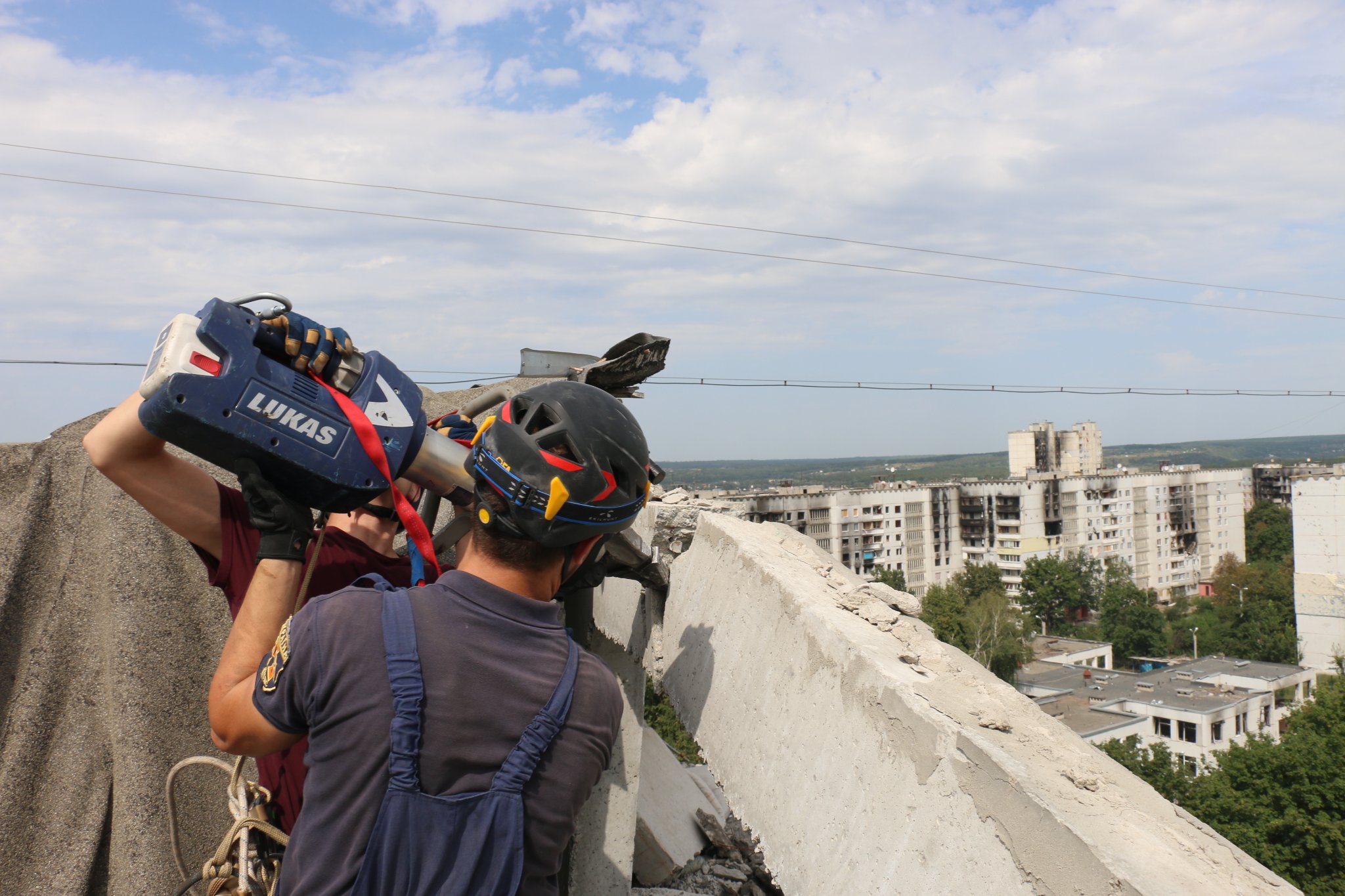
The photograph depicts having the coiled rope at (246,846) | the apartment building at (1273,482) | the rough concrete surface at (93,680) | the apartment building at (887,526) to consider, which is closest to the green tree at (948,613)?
the apartment building at (887,526)

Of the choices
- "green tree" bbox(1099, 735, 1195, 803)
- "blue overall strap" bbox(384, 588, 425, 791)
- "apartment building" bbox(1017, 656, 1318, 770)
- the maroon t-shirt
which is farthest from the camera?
"apartment building" bbox(1017, 656, 1318, 770)

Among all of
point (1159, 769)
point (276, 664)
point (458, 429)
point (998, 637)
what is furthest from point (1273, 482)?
point (276, 664)

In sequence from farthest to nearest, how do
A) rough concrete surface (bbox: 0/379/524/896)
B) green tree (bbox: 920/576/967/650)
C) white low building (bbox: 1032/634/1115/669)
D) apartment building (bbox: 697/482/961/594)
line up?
1. apartment building (bbox: 697/482/961/594)
2. white low building (bbox: 1032/634/1115/669)
3. green tree (bbox: 920/576/967/650)
4. rough concrete surface (bbox: 0/379/524/896)

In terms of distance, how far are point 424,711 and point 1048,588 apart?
69.8 meters

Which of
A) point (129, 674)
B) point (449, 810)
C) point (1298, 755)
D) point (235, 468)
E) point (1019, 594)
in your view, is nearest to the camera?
point (449, 810)

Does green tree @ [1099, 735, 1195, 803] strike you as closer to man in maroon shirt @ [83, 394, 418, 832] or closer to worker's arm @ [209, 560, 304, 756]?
man in maroon shirt @ [83, 394, 418, 832]

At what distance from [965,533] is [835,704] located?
247 feet

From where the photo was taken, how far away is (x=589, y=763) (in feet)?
5.07

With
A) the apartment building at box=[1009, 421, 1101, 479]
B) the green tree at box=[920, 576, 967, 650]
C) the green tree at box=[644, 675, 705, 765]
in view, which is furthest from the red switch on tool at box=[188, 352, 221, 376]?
the apartment building at box=[1009, 421, 1101, 479]

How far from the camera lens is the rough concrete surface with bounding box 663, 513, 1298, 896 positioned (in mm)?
1708

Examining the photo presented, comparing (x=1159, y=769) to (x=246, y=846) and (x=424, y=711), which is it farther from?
(x=424, y=711)

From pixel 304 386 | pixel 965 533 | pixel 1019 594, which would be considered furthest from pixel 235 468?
pixel 965 533

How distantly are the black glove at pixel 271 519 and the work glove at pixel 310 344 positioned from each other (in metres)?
0.24

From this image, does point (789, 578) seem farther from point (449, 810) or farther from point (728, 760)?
point (449, 810)
